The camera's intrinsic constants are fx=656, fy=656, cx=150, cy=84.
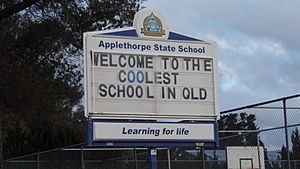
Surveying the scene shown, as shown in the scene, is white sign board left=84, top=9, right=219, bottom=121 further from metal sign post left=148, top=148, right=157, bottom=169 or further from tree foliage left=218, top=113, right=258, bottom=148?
tree foliage left=218, top=113, right=258, bottom=148

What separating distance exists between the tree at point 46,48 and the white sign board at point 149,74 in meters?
7.94

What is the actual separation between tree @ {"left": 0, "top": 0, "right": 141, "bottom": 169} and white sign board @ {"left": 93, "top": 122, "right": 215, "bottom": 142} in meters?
8.53

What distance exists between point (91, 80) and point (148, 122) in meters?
1.31

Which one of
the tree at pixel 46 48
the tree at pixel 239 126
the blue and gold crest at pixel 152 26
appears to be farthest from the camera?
the tree at pixel 46 48

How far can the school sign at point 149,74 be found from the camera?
1167cm

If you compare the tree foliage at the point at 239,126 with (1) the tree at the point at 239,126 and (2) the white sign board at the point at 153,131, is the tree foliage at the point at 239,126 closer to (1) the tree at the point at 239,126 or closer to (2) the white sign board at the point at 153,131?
(1) the tree at the point at 239,126

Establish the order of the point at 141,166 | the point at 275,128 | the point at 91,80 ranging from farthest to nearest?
the point at 141,166
the point at 275,128
the point at 91,80

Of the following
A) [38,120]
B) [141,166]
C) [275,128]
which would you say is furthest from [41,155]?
[275,128]

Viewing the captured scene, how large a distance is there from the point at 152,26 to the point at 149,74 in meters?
0.90

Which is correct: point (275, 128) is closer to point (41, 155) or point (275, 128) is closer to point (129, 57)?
point (129, 57)

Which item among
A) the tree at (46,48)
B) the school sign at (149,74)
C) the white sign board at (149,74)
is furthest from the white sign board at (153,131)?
the tree at (46,48)

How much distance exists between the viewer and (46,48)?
2122 centimetres

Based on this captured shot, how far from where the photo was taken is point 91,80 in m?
11.6

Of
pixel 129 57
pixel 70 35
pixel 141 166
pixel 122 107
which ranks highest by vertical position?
pixel 70 35
